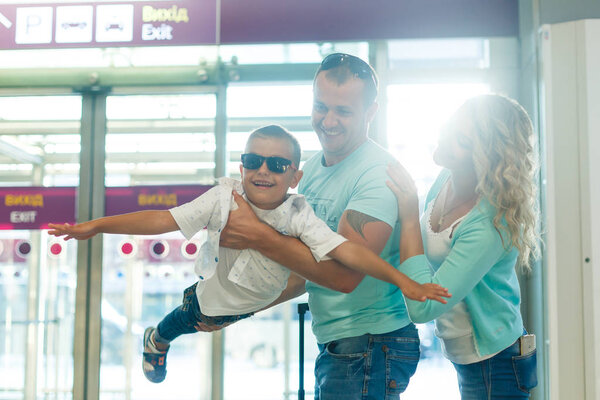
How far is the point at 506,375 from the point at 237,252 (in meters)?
0.92

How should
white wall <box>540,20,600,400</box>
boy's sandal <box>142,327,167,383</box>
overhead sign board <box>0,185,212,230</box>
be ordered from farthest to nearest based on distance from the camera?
overhead sign board <box>0,185,212,230</box> < white wall <box>540,20,600,400</box> < boy's sandal <box>142,327,167,383</box>

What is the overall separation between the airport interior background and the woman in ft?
7.80

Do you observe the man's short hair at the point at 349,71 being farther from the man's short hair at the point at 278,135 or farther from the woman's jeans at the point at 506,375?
the woman's jeans at the point at 506,375

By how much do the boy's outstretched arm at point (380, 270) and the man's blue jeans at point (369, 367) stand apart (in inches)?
9.2

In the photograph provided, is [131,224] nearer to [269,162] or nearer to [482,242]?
[269,162]

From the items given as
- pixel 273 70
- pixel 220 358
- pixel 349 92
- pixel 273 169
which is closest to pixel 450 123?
pixel 349 92

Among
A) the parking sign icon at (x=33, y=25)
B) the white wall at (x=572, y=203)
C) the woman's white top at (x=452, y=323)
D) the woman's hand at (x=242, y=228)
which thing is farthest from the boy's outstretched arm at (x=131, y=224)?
the parking sign icon at (x=33, y=25)

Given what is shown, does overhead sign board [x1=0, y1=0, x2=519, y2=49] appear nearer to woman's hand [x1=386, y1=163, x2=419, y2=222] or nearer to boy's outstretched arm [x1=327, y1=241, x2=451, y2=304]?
woman's hand [x1=386, y1=163, x2=419, y2=222]

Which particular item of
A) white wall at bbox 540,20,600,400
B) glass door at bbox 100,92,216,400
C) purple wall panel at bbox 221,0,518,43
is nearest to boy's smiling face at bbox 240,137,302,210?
white wall at bbox 540,20,600,400

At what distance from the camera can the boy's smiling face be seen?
6.93ft

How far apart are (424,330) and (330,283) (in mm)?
2948

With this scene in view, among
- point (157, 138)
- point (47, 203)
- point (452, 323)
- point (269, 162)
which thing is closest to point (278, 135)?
point (269, 162)

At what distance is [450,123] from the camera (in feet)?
6.72

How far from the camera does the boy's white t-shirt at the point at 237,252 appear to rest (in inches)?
79.2
